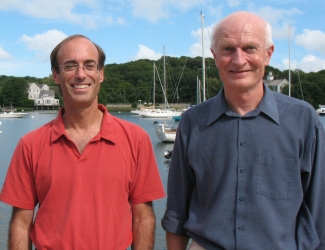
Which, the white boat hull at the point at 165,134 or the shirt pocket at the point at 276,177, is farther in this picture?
the white boat hull at the point at 165,134

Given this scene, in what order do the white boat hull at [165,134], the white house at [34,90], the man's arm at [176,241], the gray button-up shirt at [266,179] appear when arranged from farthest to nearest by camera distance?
the white house at [34,90] < the white boat hull at [165,134] < the man's arm at [176,241] < the gray button-up shirt at [266,179]

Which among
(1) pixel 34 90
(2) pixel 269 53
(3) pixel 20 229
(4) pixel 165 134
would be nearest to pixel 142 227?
(3) pixel 20 229

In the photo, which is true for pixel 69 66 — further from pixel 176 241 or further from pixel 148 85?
pixel 148 85

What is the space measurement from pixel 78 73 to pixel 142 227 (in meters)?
1.17

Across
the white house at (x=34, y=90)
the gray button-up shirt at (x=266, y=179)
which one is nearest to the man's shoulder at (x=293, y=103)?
the gray button-up shirt at (x=266, y=179)

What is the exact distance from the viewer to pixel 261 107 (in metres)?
2.84

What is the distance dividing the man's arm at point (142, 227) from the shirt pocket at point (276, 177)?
34.5 inches

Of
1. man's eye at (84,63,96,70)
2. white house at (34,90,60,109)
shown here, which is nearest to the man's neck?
man's eye at (84,63,96,70)

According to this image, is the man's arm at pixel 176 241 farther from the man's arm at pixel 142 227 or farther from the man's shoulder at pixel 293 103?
the man's shoulder at pixel 293 103

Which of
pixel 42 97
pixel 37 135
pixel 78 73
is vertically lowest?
pixel 42 97

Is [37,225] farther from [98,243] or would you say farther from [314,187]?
[314,187]

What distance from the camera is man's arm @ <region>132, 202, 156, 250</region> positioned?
3188 mm

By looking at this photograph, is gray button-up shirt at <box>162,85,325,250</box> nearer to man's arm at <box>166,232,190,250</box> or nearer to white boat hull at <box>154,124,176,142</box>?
man's arm at <box>166,232,190,250</box>

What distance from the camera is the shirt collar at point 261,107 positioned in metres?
2.82
